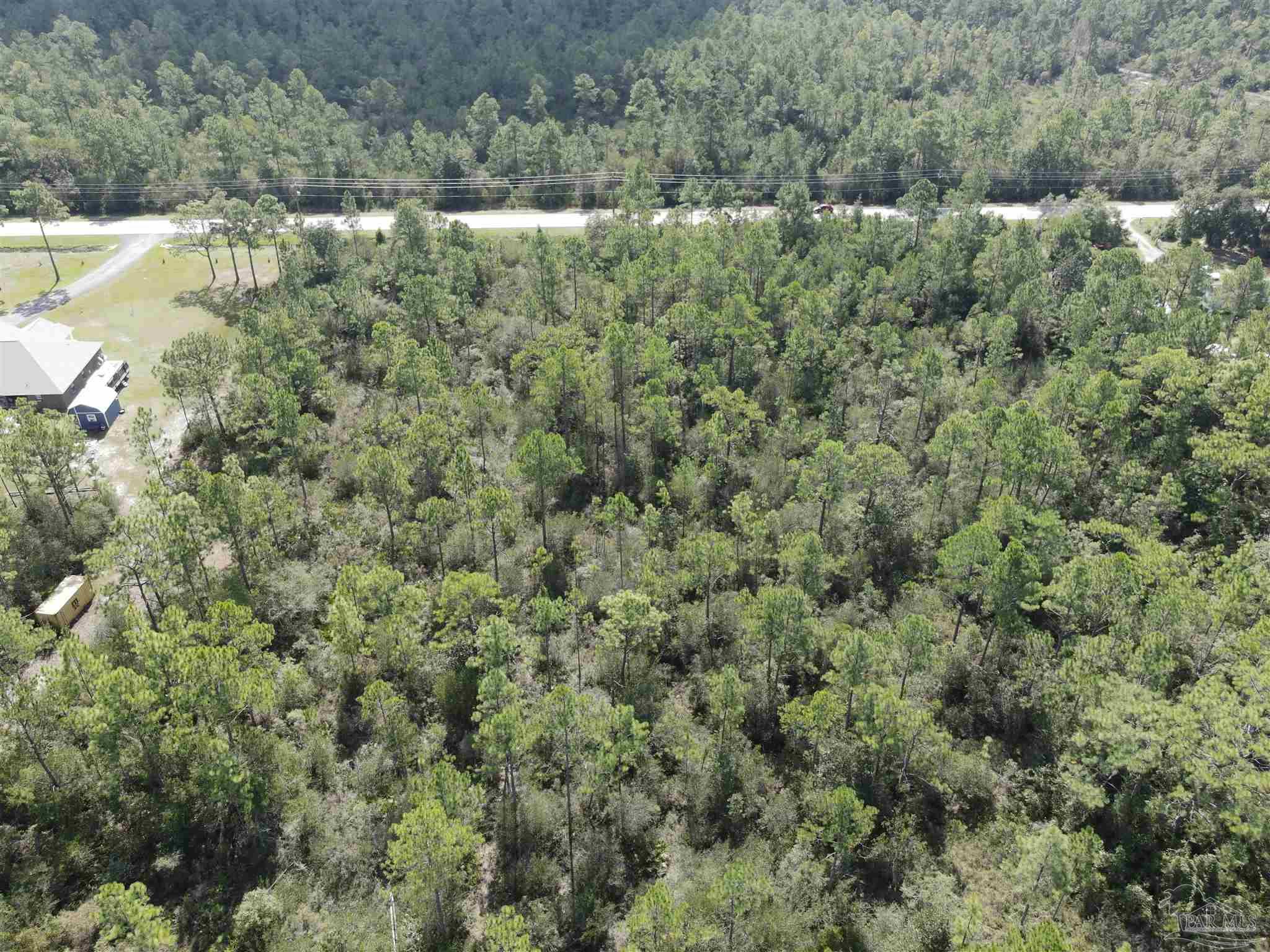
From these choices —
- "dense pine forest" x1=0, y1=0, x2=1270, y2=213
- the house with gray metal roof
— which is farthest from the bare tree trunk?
the house with gray metal roof

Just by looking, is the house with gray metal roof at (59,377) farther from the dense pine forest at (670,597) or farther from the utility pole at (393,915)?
the utility pole at (393,915)

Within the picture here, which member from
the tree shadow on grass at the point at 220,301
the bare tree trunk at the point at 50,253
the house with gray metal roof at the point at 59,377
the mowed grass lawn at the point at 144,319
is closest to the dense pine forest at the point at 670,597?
the tree shadow on grass at the point at 220,301

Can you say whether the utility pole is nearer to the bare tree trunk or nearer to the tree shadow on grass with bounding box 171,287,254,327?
the tree shadow on grass with bounding box 171,287,254,327

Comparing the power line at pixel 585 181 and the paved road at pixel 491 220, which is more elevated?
the power line at pixel 585 181

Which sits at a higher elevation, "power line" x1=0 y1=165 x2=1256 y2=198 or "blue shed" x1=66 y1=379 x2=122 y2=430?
"power line" x1=0 y1=165 x2=1256 y2=198

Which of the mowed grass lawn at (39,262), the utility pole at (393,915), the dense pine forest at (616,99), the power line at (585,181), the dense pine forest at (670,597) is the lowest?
the utility pole at (393,915)

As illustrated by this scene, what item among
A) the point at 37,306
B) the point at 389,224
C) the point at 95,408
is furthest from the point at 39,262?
the point at 95,408

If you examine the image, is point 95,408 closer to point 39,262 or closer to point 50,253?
point 39,262
